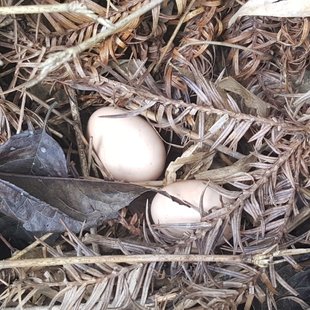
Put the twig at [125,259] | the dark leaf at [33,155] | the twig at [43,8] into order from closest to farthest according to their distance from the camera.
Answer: the twig at [43,8] → the twig at [125,259] → the dark leaf at [33,155]

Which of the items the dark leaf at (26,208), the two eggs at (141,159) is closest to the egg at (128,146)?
the two eggs at (141,159)

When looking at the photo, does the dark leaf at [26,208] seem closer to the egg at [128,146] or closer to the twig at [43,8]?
→ the egg at [128,146]

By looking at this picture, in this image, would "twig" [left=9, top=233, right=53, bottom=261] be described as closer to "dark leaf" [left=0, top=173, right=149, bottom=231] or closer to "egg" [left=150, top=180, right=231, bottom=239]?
"dark leaf" [left=0, top=173, right=149, bottom=231]

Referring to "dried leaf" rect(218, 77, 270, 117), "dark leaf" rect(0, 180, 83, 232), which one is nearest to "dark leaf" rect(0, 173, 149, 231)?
"dark leaf" rect(0, 180, 83, 232)

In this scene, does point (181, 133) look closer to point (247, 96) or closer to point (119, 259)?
point (247, 96)

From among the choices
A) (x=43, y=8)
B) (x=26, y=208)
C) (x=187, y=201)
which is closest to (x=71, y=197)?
(x=26, y=208)
